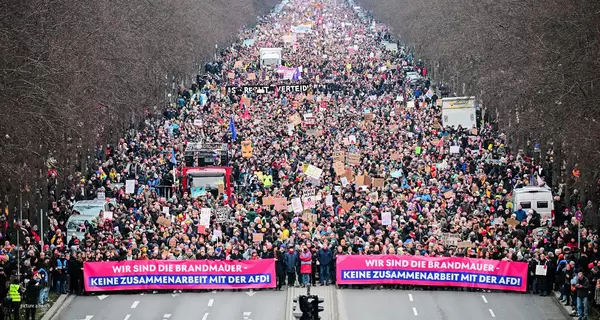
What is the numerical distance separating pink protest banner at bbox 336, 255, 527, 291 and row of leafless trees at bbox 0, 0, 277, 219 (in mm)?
9172

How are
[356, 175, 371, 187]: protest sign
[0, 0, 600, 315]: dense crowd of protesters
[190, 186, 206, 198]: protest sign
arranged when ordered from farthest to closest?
[356, 175, 371, 187]: protest sign, [190, 186, 206, 198]: protest sign, [0, 0, 600, 315]: dense crowd of protesters

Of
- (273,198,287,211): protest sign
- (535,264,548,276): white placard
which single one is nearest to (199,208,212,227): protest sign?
(273,198,287,211): protest sign

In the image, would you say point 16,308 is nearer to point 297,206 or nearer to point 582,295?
point 297,206

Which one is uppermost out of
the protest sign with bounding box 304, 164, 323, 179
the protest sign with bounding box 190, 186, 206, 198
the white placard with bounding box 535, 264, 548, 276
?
the protest sign with bounding box 304, 164, 323, 179

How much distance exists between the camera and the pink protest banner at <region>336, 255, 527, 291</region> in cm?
3991

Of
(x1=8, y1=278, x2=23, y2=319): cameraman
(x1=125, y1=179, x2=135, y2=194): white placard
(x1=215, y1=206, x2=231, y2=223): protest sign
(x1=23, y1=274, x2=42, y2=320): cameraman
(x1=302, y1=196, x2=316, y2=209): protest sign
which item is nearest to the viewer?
(x1=8, y1=278, x2=23, y2=319): cameraman

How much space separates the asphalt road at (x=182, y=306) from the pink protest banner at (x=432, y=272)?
2.01 metres

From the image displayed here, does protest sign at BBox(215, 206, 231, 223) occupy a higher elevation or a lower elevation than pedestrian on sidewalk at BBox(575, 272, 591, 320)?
higher

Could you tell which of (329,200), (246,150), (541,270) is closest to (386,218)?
(329,200)

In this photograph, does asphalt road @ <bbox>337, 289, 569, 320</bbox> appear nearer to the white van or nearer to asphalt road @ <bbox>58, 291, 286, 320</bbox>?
asphalt road @ <bbox>58, 291, 286, 320</bbox>

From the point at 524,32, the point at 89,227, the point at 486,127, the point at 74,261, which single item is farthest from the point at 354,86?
the point at 74,261

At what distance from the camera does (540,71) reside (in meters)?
54.4

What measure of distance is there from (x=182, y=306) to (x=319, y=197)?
10.8 meters

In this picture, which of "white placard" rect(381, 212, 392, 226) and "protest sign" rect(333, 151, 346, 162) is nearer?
"white placard" rect(381, 212, 392, 226)
